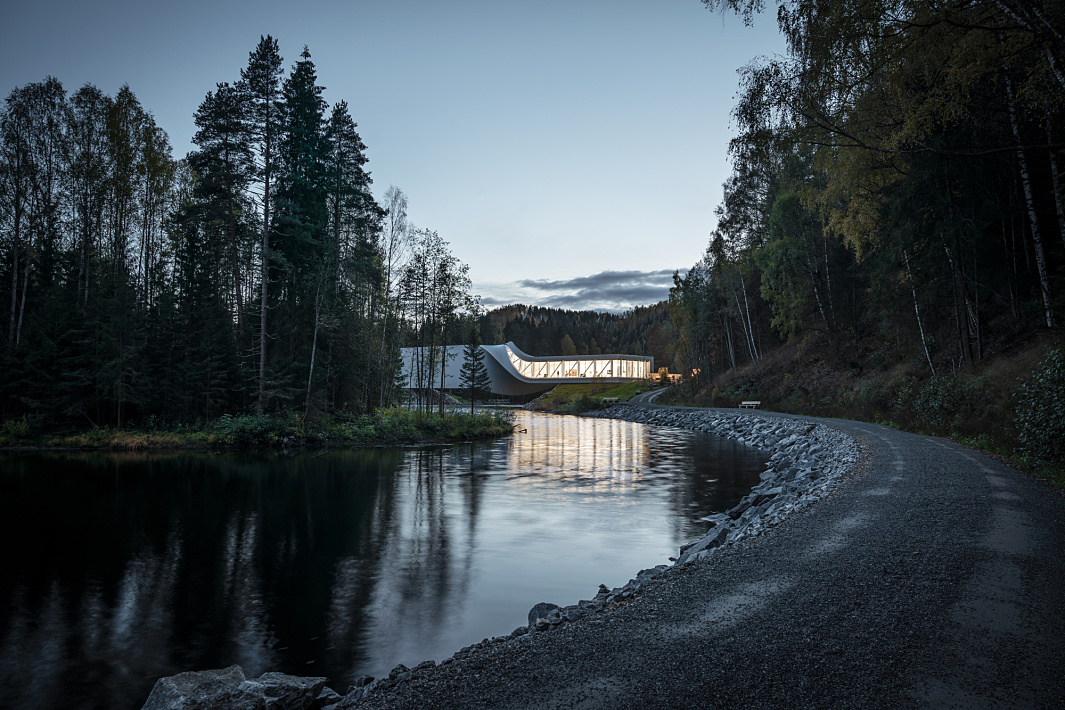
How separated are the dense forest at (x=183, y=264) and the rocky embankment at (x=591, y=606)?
640 inches

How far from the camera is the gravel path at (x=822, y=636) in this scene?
8.46 feet

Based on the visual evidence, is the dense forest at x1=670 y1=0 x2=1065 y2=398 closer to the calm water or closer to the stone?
the calm water

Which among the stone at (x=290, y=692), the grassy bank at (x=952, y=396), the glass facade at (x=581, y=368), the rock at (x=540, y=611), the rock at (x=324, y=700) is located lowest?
the rock at (x=540, y=611)

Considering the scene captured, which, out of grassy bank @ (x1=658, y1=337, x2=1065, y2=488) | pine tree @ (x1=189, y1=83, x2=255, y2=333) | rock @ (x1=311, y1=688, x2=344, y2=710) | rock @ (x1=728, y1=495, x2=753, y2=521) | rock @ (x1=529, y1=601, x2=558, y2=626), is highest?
pine tree @ (x1=189, y1=83, x2=255, y2=333)

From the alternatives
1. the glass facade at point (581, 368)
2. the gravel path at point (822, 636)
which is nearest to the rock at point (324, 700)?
the gravel path at point (822, 636)

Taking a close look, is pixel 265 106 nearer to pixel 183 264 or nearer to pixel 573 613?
pixel 183 264

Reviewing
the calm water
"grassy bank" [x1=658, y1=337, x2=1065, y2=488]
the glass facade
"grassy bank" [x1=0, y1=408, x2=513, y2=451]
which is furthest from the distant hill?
the calm water

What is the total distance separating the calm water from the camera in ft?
16.0

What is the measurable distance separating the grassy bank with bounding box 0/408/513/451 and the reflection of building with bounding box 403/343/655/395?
35.3 meters

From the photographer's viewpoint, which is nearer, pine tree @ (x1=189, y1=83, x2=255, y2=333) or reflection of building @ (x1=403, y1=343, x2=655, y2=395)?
pine tree @ (x1=189, y1=83, x2=255, y2=333)

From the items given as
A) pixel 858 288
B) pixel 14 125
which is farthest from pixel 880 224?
pixel 14 125

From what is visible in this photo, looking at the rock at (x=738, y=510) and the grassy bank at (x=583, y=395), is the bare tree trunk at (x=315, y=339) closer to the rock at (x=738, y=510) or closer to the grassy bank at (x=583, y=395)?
the rock at (x=738, y=510)

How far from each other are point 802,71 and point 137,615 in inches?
371

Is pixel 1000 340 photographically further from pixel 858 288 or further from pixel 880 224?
pixel 858 288
